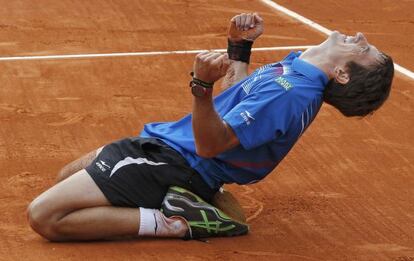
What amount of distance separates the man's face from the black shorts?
101 cm

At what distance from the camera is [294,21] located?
476 inches

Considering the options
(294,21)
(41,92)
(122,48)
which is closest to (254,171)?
(41,92)

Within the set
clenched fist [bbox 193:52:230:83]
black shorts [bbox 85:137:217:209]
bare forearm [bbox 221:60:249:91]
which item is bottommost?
black shorts [bbox 85:137:217:209]

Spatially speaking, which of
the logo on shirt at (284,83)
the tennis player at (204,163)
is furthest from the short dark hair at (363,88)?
the logo on shirt at (284,83)

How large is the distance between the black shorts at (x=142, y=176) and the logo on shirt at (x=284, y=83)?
71 cm

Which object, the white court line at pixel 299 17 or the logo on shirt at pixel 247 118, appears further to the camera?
the white court line at pixel 299 17

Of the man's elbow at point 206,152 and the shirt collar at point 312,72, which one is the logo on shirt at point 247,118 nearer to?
the man's elbow at point 206,152

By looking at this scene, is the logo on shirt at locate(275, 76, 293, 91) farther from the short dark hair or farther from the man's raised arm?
the man's raised arm

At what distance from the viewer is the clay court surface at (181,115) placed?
6012 mm

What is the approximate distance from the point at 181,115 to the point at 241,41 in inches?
83.8

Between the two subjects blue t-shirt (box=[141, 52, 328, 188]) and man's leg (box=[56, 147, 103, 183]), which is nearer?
blue t-shirt (box=[141, 52, 328, 188])

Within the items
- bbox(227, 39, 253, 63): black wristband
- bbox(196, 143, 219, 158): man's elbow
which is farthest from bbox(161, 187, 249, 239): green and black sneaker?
bbox(227, 39, 253, 63): black wristband

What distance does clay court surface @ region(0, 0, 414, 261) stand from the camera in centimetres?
601

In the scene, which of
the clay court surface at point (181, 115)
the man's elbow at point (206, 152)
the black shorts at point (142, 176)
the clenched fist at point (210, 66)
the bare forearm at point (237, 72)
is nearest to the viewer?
the clenched fist at point (210, 66)
